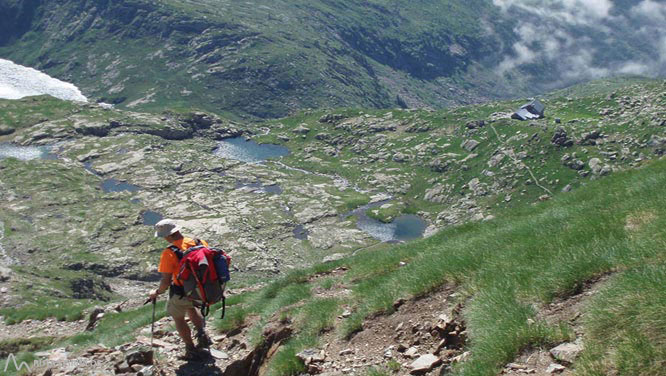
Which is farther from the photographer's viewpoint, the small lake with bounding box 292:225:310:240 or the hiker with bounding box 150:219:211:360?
the small lake with bounding box 292:225:310:240

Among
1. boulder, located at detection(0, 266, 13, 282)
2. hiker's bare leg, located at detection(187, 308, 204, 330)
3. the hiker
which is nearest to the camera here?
the hiker

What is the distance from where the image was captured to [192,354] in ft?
43.0

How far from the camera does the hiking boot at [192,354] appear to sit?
42.9 feet

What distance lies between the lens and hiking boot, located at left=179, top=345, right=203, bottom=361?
515 inches

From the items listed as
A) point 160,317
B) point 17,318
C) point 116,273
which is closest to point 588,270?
point 160,317

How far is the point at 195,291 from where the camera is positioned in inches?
510

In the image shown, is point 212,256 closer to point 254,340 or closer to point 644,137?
point 254,340

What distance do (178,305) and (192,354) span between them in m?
1.31

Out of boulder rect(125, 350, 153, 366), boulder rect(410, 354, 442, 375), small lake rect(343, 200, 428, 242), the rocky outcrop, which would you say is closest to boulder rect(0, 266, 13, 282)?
boulder rect(125, 350, 153, 366)

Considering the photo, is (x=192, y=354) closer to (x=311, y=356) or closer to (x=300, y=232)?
(x=311, y=356)

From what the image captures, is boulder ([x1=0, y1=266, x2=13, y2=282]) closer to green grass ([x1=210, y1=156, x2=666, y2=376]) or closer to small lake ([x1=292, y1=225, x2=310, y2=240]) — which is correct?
green grass ([x1=210, y1=156, x2=666, y2=376])

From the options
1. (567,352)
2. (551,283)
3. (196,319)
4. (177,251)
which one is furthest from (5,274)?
(567,352)

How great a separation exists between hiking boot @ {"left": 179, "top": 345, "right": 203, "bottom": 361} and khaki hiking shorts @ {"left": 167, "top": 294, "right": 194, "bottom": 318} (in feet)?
2.92

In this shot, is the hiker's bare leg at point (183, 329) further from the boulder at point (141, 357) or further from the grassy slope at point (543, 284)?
the grassy slope at point (543, 284)
